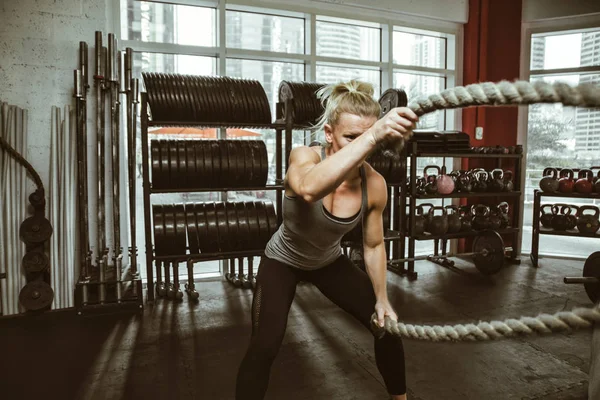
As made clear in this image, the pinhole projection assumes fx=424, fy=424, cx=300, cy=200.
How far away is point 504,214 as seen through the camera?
193 inches

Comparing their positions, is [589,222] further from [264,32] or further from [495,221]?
[264,32]

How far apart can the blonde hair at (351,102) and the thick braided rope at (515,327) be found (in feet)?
2.36

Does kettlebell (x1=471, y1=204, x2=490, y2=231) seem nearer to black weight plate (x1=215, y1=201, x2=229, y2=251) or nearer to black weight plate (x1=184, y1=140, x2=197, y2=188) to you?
black weight plate (x1=215, y1=201, x2=229, y2=251)

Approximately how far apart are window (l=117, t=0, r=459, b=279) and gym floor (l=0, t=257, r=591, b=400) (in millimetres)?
1372

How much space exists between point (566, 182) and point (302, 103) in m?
3.13

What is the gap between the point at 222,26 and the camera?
14.0 feet

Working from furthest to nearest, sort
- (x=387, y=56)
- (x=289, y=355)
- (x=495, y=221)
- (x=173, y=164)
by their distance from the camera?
(x=387, y=56) → (x=495, y=221) → (x=173, y=164) → (x=289, y=355)

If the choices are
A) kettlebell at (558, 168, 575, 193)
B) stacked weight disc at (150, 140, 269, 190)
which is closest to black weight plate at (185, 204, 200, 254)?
stacked weight disc at (150, 140, 269, 190)

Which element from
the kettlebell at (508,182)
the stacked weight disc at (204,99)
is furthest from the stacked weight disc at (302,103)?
the kettlebell at (508,182)

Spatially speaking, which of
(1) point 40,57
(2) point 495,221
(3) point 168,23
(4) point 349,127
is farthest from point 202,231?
(2) point 495,221

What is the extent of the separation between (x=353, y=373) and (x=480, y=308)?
1646 millimetres

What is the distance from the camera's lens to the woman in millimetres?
1485

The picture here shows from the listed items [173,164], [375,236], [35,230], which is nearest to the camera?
[375,236]

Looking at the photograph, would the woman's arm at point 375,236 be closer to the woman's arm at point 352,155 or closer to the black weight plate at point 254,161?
the woman's arm at point 352,155
